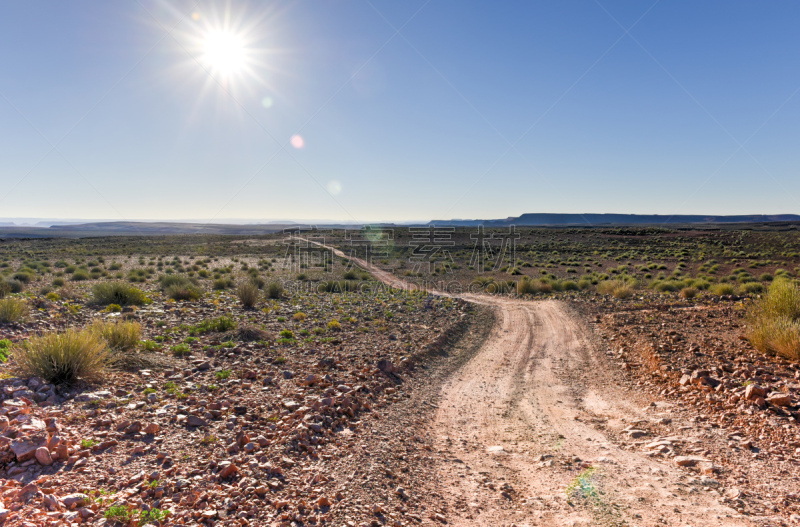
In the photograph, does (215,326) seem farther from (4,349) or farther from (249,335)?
(4,349)

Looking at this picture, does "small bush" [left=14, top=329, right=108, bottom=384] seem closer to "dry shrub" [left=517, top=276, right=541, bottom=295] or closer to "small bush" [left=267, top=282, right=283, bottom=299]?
"small bush" [left=267, top=282, right=283, bottom=299]

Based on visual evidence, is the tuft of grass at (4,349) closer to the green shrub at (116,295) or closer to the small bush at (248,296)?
the green shrub at (116,295)

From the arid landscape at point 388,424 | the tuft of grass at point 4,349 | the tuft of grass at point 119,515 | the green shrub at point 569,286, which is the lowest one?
the green shrub at point 569,286

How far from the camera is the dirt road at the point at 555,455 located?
4.33 metres

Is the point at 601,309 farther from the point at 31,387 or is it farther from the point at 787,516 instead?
the point at 31,387

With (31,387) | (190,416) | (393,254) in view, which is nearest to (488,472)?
(190,416)

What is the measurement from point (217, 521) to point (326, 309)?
12688 mm

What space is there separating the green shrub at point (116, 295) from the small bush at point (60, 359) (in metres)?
8.54

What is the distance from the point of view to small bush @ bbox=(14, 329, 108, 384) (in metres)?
6.20

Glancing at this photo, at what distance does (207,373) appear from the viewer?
26.2 feet

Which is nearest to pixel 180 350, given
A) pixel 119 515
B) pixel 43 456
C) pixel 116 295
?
pixel 43 456

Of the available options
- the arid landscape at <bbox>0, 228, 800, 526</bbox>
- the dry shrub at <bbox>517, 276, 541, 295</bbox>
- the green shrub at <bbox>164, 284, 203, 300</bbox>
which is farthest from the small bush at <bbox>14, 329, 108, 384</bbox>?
the dry shrub at <bbox>517, 276, 541, 295</bbox>

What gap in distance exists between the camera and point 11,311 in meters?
9.57

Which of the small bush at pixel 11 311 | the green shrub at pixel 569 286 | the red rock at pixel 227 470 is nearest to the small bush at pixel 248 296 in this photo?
the small bush at pixel 11 311
